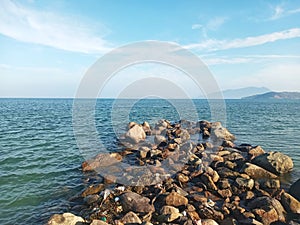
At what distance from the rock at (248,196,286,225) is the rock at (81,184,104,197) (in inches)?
290

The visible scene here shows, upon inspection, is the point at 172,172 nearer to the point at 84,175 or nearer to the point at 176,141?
the point at 84,175

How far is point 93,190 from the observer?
13031mm

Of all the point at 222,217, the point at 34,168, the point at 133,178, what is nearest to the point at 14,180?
the point at 34,168

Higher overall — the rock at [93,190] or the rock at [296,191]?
the rock at [296,191]

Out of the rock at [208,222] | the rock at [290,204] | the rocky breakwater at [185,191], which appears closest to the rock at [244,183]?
the rocky breakwater at [185,191]

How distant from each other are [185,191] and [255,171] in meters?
4.84

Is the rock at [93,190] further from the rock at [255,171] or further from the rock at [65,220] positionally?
the rock at [255,171]

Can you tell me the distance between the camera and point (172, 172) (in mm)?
15602

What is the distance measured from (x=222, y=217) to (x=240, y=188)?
3062 millimetres

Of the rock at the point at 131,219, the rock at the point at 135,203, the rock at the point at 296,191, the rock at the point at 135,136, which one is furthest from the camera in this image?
the rock at the point at 135,136

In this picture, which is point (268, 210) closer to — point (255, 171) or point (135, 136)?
point (255, 171)

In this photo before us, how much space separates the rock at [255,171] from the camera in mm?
14688

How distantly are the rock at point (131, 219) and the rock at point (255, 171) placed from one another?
309 inches

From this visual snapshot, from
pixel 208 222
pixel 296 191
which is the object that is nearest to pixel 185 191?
pixel 208 222
